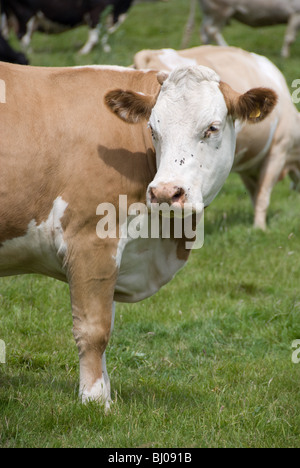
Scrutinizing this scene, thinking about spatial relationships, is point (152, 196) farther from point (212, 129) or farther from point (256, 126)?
point (256, 126)

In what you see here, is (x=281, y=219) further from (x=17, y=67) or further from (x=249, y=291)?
(x=17, y=67)

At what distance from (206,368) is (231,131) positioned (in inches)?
63.5

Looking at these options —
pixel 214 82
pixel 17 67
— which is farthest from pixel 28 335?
pixel 214 82

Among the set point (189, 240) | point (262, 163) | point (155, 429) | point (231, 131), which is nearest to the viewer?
point (155, 429)

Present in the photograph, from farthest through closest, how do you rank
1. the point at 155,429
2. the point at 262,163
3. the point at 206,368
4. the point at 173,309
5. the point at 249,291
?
the point at 262,163 → the point at 249,291 → the point at 173,309 → the point at 206,368 → the point at 155,429

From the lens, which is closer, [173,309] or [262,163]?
[173,309]

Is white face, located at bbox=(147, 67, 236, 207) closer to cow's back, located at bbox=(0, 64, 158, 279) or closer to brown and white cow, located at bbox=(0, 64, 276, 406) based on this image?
brown and white cow, located at bbox=(0, 64, 276, 406)

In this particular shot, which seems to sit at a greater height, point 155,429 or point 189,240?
point 189,240

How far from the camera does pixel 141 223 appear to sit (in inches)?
154

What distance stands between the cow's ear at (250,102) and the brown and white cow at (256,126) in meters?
2.73

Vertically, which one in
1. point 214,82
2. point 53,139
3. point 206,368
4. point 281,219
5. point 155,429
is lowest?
point 155,429

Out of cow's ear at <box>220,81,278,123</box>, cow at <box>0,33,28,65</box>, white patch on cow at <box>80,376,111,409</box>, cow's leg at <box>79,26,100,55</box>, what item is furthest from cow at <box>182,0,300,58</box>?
white patch on cow at <box>80,376,111,409</box>

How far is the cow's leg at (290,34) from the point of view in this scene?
16438 millimetres

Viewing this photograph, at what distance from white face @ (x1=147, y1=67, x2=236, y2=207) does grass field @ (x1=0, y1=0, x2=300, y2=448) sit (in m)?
1.16
